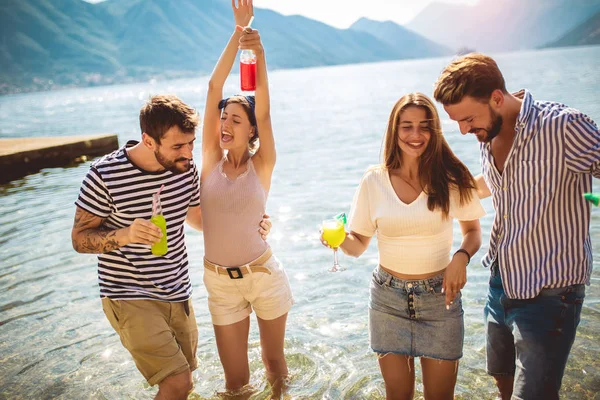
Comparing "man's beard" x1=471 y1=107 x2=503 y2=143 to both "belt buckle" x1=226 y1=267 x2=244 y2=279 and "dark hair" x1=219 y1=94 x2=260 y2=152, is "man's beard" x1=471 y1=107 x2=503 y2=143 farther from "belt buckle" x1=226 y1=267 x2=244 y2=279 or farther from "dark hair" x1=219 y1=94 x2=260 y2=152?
"belt buckle" x1=226 y1=267 x2=244 y2=279

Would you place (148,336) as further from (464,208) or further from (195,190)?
(464,208)

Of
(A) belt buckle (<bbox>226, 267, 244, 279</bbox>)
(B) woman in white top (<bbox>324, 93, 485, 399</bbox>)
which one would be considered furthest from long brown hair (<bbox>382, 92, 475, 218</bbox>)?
(A) belt buckle (<bbox>226, 267, 244, 279</bbox>)

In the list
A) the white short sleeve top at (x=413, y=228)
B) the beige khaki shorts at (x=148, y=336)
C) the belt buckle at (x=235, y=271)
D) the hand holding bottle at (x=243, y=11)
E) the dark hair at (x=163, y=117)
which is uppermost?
the hand holding bottle at (x=243, y=11)

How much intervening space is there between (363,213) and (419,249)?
1.61 feet

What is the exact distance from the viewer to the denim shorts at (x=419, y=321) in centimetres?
354

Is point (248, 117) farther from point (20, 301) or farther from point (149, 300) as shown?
point (20, 301)

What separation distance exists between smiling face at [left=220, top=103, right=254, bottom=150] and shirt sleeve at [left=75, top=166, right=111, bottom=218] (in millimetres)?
991

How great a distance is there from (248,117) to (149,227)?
1.35m

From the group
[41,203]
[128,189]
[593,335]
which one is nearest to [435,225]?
[128,189]

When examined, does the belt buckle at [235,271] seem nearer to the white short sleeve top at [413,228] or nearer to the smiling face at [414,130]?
the white short sleeve top at [413,228]

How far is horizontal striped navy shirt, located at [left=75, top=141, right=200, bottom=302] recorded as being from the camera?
3611 mm

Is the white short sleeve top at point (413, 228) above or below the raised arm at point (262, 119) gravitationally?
below

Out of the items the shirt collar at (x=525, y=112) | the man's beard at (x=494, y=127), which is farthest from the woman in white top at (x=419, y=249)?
the shirt collar at (x=525, y=112)

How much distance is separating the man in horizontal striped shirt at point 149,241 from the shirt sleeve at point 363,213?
126 cm
